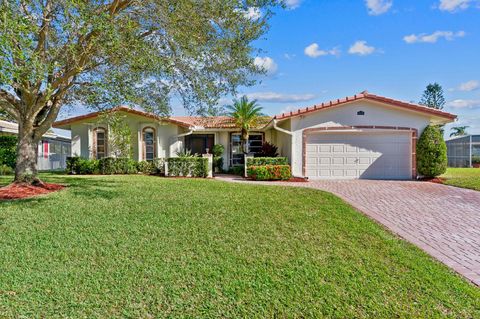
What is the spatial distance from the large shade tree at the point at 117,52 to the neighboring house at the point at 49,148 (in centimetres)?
1426

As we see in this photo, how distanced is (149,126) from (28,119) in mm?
8870

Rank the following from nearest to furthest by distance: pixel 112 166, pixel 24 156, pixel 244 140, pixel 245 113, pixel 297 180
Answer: pixel 24 156
pixel 297 180
pixel 112 166
pixel 245 113
pixel 244 140

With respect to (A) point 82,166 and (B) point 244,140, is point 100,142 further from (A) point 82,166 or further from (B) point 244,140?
(B) point 244,140

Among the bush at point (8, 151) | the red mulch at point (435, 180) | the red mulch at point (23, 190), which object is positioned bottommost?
the red mulch at point (435, 180)

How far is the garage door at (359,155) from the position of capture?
16.6 meters

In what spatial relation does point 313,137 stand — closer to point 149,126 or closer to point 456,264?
point 149,126

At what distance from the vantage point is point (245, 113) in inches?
803

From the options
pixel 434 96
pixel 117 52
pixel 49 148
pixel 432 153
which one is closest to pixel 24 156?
pixel 117 52

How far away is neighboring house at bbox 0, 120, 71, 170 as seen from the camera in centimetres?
2307

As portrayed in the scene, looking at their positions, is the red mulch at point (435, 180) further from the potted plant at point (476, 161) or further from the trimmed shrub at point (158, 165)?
the potted plant at point (476, 161)

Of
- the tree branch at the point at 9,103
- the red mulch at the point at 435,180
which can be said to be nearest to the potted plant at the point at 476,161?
the red mulch at the point at 435,180

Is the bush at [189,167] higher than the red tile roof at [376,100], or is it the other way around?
the red tile roof at [376,100]

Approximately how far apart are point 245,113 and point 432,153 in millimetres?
10821

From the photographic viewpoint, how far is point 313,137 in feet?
54.6
